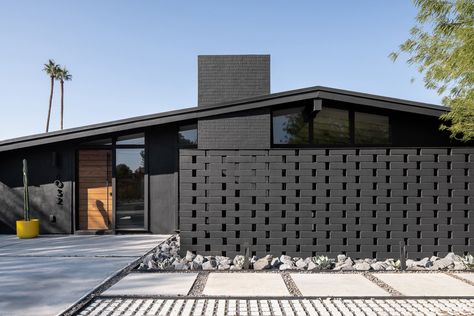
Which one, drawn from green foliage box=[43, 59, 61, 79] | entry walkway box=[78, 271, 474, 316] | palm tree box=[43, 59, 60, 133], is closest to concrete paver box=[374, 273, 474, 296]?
entry walkway box=[78, 271, 474, 316]

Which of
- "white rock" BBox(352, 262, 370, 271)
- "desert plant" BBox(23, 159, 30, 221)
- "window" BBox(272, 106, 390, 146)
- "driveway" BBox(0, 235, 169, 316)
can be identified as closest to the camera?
"driveway" BBox(0, 235, 169, 316)

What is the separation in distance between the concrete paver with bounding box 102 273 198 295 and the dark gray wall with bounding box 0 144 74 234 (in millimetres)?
5057

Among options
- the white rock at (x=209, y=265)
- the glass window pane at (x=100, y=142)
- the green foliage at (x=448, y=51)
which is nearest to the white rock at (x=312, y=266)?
the white rock at (x=209, y=265)

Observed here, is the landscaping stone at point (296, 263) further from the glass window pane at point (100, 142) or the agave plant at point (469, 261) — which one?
the glass window pane at point (100, 142)

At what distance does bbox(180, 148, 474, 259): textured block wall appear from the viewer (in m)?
5.89

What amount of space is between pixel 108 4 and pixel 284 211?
315 inches

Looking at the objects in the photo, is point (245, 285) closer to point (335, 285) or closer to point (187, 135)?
point (335, 285)

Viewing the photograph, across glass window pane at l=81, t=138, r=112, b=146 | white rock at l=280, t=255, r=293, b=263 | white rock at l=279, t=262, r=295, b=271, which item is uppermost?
glass window pane at l=81, t=138, r=112, b=146

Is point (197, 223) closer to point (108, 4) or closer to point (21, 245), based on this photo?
point (21, 245)

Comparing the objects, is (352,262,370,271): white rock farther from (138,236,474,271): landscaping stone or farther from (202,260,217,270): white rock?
(202,260,217,270): white rock

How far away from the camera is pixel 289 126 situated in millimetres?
7992

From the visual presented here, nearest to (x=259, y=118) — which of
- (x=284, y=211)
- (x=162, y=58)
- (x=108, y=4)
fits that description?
(x=284, y=211)

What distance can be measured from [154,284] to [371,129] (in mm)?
6263

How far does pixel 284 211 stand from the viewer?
602cm
